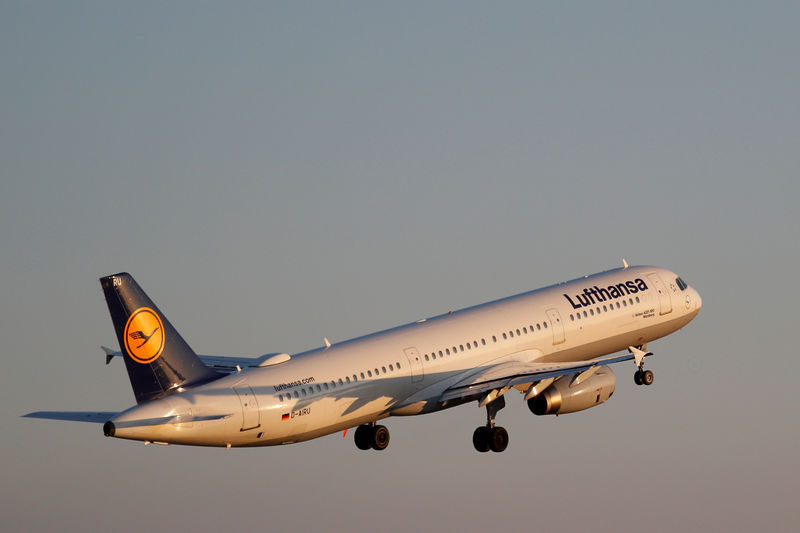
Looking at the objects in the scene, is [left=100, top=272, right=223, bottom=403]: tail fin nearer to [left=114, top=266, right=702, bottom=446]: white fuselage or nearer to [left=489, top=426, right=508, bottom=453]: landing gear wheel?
[left=114, top=266, right=702, bottom=446]: white fuselage

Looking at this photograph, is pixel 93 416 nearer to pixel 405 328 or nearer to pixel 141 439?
pixel 141 439

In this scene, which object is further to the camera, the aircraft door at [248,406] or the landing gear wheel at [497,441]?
the landing gear wheel at [497,441]

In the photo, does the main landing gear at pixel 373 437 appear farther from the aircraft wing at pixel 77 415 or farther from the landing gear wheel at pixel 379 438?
the aircraft wing at pixel 77 415

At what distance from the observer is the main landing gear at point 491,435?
215 feet

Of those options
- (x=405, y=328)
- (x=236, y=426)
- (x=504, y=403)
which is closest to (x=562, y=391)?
(x=504, y=403)

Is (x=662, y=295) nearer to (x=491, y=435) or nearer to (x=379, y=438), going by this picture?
(x=491, y=435)

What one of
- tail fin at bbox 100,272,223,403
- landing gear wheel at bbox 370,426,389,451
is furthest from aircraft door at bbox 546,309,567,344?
tail fin at bbox 100,272,223,403

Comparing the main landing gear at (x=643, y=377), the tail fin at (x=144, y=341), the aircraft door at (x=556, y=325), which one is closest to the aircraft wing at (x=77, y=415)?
the tail fin at (x=144, y=341)

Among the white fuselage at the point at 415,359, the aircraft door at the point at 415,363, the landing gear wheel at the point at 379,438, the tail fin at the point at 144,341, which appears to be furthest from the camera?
the landing gear wheel at the point at 379,438

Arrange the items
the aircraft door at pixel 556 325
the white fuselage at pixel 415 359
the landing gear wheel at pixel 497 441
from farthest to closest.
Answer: the aircraft door at pixel 556 325
the landing gear wheel at pixel 497 441
the white fuselage at pixel 415 359

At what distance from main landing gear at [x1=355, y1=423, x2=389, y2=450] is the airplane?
0.04m

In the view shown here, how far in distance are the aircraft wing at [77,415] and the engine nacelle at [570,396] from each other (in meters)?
18.8

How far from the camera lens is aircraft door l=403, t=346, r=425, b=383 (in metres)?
63.5

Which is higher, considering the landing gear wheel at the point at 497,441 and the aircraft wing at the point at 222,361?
the aircraft wing at the point at 222,361
